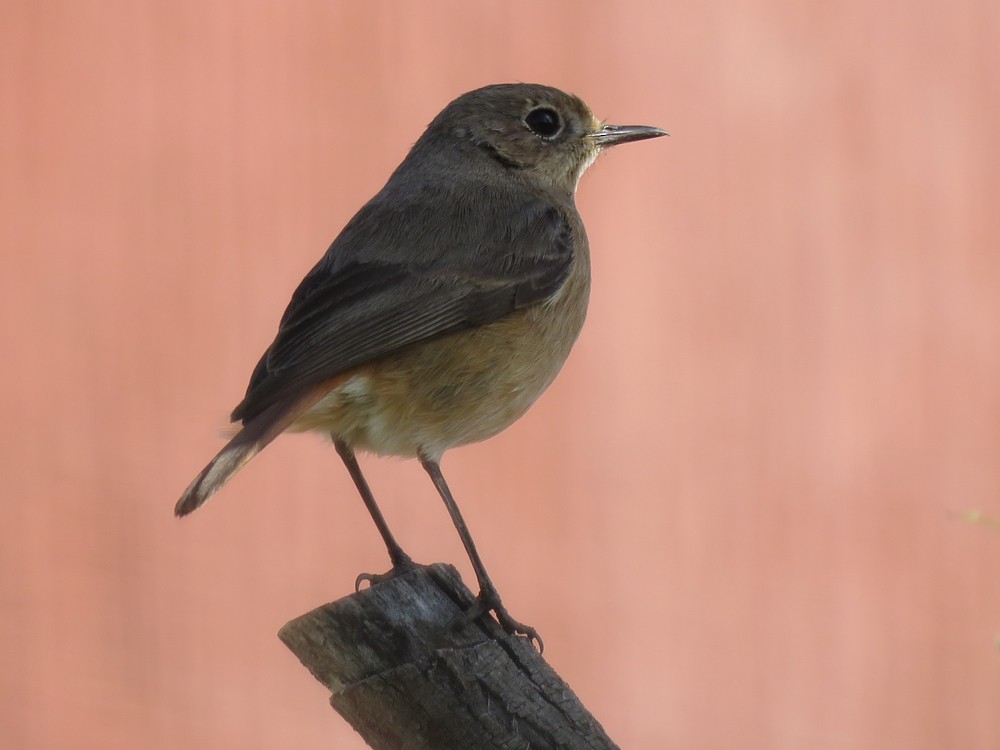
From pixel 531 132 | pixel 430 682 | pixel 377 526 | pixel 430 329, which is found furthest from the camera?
pixel 531 132

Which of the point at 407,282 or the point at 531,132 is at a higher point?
the point at 531,132

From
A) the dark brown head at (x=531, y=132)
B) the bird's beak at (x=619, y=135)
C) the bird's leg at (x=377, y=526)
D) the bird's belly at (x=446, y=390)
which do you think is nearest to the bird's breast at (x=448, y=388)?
the bird's belly at (x=446, y=390)

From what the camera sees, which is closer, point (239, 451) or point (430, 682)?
point (430, 682)

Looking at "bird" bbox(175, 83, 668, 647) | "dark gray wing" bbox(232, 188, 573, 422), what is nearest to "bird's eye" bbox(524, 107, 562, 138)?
"bird" bbox(175, 83, 668, 647)

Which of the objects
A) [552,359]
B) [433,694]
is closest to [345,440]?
[552,359]

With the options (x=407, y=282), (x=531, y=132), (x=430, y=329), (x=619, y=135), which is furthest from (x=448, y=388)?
(x=619, y=135)

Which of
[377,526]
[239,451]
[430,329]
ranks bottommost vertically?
[377,526]

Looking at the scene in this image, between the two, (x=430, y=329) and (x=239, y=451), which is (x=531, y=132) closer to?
(x=430, y=329)
